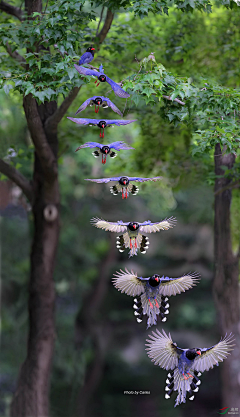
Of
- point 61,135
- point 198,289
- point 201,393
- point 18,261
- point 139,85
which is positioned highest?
point 61,135

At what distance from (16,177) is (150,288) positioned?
241 centimetres

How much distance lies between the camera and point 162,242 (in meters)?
6.95

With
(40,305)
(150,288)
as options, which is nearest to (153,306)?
(150,288)

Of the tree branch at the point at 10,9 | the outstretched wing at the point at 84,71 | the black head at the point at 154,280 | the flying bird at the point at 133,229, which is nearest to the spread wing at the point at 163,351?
the black head at the point at 154,280

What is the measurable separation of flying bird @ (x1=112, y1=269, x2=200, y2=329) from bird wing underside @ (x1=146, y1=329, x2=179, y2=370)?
0.19 m

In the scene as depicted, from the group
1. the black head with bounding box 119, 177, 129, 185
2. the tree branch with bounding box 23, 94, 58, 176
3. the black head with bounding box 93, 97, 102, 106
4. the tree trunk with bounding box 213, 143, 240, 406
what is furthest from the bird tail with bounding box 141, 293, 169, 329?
the tree trunk with bounding box 213, 143, 240, 406

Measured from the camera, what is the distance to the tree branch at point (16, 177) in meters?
4.11

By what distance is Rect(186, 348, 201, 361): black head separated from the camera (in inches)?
92.1

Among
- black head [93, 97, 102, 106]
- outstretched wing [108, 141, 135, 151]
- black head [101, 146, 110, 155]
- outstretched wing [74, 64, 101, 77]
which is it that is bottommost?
black head [101, 146, 110, 155]

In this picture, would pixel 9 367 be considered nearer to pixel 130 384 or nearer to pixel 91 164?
pixel 130 384

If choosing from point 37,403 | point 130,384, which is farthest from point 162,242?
point 37,403

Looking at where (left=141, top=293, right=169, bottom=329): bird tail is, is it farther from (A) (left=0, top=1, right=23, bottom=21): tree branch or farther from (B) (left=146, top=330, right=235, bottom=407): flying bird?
(A) (left=0, top=1, right=23, bottom=21): tree branch

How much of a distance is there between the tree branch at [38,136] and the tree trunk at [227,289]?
6.37ft

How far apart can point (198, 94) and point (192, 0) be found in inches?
27.5
